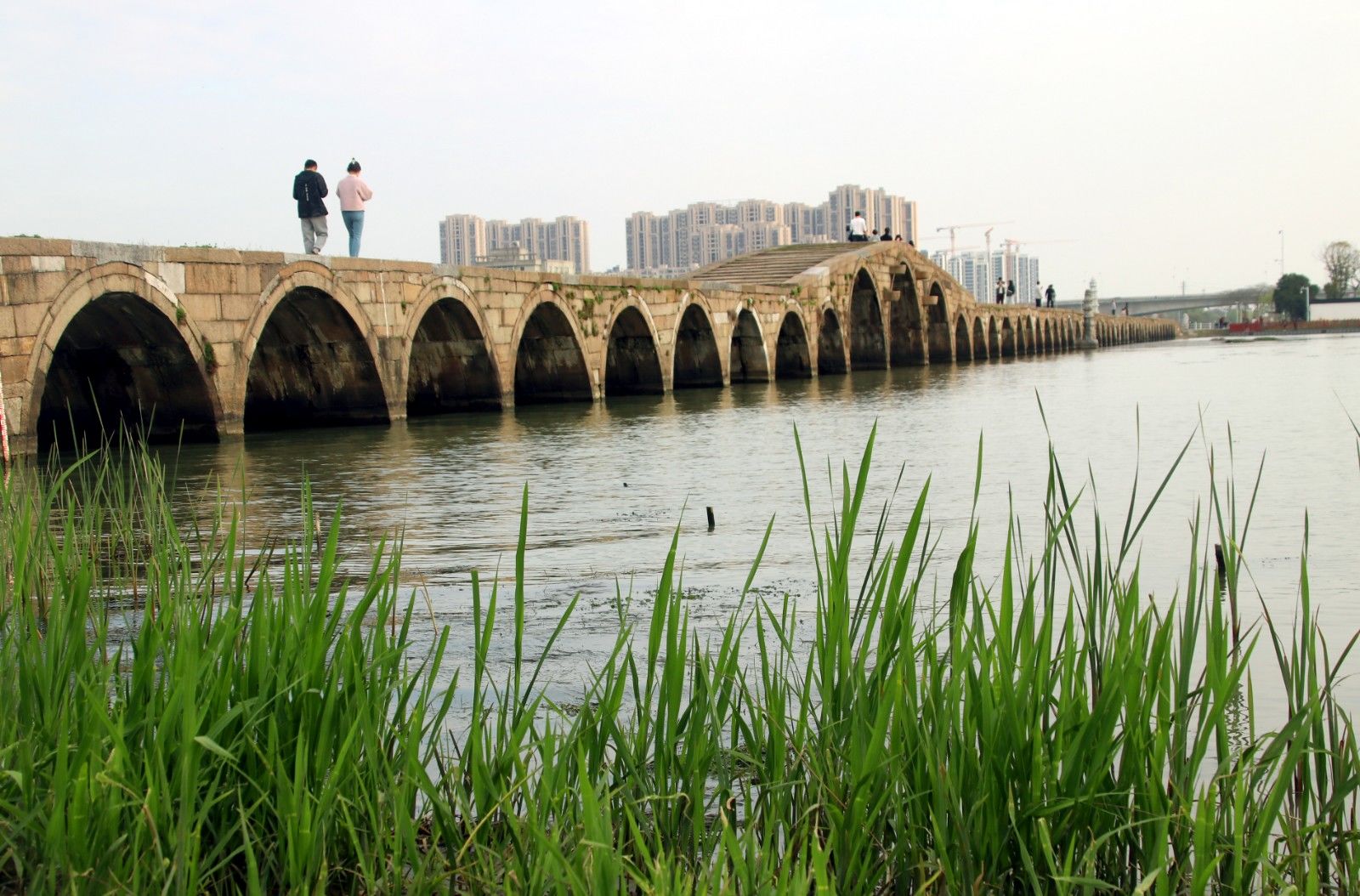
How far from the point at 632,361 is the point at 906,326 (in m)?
22.1

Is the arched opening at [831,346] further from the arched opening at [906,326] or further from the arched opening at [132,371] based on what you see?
the arched opening at [132,371]

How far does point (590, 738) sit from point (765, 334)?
1062 inches

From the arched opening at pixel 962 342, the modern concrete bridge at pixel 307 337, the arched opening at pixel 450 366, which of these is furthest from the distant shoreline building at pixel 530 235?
the arched opening at pixel 450 366

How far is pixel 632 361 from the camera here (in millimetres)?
23703

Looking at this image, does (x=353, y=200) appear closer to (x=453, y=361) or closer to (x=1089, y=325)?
(x=453, y=361)

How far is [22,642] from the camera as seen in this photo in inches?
102

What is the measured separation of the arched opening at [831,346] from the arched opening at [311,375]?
20.4 metres

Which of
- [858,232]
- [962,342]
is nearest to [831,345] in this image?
[858,232]

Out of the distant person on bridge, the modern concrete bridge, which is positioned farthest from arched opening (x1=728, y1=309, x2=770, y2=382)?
the distant person on bridge

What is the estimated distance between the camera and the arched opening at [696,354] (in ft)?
86.1

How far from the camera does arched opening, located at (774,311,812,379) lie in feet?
107

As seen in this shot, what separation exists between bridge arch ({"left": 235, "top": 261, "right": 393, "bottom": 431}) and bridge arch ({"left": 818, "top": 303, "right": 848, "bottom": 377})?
2017cm

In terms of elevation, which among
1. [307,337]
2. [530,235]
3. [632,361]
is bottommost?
[632,361]

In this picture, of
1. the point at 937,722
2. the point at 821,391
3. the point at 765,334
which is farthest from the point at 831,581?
the point at 765,334
